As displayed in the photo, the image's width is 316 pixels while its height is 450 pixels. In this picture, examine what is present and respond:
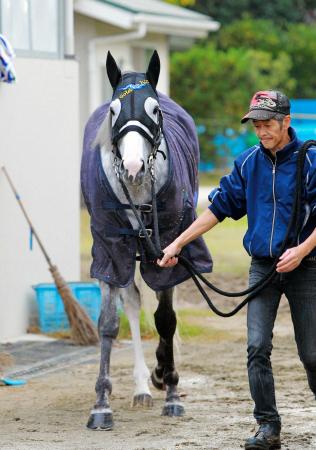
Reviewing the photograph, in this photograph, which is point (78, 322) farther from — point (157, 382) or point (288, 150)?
point (288, 150)

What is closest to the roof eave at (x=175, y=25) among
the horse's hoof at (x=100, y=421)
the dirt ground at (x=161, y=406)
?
the dirt ground at (x=161, y=406)

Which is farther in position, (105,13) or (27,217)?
(105,13)

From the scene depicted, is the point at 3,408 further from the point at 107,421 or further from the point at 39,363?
the point at 39,363

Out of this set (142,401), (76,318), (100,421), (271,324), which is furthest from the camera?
(76,318)

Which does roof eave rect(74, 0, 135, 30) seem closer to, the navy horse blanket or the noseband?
the navy horse blanket

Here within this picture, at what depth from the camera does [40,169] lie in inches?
397

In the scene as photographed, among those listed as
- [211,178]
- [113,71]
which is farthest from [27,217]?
[211,178]

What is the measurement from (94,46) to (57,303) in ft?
36.8

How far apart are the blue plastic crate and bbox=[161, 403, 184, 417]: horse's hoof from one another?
9.19 ft

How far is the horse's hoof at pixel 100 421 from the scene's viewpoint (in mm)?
6781

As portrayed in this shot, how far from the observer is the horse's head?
650 cm

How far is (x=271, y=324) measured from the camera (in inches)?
235

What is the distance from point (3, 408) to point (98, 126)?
6.32ft

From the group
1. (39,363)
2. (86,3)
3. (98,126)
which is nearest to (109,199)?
(98,126)
